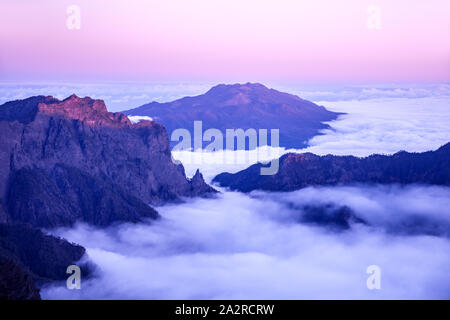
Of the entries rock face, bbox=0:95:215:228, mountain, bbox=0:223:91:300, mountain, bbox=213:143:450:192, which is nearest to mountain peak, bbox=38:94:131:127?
rock face, bbox=0:95:215:228

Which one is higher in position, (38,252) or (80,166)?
(80,166)

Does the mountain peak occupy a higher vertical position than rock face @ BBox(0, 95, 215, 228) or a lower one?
higher

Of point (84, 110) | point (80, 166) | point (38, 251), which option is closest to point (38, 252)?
point (38, 251)

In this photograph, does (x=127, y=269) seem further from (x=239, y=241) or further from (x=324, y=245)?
(x=324, y=245)

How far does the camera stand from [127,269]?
338ft

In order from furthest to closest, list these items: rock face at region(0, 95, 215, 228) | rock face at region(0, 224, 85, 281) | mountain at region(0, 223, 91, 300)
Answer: rock face at region(0, 95, 215, 228), rock face at region(0, 224, 85, 281), mountain at region(0, 223, 91, 300)

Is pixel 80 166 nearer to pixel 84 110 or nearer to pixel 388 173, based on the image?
pixel 84 110

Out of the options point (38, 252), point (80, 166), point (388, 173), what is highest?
point (80, 166)

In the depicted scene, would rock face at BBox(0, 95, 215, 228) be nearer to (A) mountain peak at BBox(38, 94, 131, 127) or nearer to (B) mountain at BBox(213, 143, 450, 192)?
(A) mountain peak at BBox(38, 94, 131, 127)

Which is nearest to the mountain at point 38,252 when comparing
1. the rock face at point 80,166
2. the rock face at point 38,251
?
the rock face at point 38,251

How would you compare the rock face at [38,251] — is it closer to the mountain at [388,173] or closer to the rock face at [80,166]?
the rock face at [80,166]

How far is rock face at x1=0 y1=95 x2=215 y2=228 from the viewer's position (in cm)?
12550

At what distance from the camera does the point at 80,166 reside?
148 metres

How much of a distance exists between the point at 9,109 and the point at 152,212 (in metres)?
52.4
